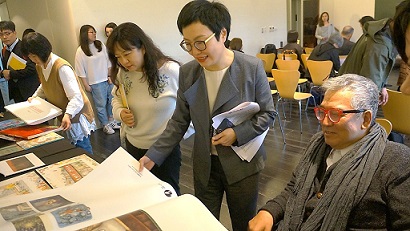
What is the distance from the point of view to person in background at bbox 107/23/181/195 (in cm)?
150

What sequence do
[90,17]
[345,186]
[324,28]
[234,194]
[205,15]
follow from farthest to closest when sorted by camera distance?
[324,28] < [90,17] < [234,194] < [205,15] < [345,186]

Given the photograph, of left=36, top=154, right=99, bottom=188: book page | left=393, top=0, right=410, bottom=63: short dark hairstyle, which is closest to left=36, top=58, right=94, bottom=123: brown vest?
left=36, top=154, right=99, bottom=188: book page

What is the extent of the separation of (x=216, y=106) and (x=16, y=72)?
2915mm

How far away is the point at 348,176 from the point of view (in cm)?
108

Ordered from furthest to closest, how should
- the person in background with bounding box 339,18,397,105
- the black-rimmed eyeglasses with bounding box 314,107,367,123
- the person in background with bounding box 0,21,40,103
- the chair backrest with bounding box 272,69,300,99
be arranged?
the chair backrest with bounding box 272,69,300,99 → the person in background with bounding box 0,21,40,103 → the person in background with bounding box 339,18,397,105 → the black-rimmed eyeglasses with bounding box 314,107,367,123

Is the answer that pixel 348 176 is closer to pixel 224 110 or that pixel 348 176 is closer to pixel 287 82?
pixel 224 110

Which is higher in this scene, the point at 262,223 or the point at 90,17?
the point at 90,17

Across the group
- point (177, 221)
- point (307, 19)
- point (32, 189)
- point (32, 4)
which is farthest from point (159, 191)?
point (307, 19)

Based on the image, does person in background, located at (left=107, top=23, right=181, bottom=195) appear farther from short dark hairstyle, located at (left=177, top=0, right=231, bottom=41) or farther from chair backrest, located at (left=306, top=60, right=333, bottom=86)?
chair backrest, located at (left=306, top=60, right=333, bottom=86)

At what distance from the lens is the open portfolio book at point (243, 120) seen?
1255 mm

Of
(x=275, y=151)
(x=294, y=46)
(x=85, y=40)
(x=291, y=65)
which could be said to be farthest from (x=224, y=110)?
(x=294, y=46)

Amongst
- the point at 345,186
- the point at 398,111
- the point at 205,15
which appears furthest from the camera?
the point at 398,111

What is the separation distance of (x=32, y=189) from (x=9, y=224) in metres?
0.34

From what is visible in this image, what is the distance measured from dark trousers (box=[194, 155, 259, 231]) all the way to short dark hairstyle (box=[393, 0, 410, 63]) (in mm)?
707
